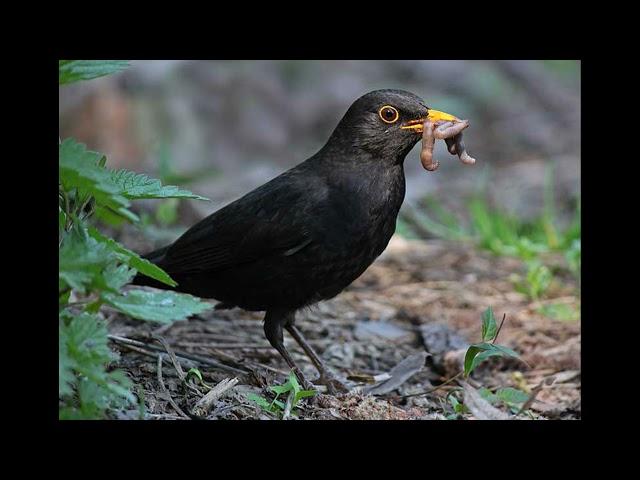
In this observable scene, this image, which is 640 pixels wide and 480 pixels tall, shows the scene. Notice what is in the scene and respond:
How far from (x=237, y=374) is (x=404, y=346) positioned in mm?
1415

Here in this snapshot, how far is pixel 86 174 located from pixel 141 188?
41cm

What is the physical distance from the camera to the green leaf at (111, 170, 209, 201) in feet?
11.1

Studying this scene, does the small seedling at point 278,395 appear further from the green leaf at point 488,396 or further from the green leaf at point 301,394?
the green leaf at point 488,396

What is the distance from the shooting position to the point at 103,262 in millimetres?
3107

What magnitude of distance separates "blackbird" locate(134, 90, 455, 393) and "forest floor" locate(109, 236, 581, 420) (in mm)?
321

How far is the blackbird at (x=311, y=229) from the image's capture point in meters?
4.75

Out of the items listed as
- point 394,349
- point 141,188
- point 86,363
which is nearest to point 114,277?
point 86,363

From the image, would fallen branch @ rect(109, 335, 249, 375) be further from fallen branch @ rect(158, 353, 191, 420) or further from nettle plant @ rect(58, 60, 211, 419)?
nettle plant @ rect(58, 60, 211, 419)

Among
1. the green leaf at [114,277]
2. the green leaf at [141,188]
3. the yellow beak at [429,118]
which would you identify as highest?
the yellow beak at [429,118]

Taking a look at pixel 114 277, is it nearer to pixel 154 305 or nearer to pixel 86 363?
pixel 154 305

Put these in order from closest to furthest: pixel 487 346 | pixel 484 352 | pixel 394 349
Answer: pixel 487 346 < pixel 484 352 < pixel 394 349

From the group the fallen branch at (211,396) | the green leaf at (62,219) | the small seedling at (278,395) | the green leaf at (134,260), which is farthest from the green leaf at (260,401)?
the green leaf at (62,219)

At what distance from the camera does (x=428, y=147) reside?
4.86 metres

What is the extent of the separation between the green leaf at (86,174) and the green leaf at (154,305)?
0.31 m
